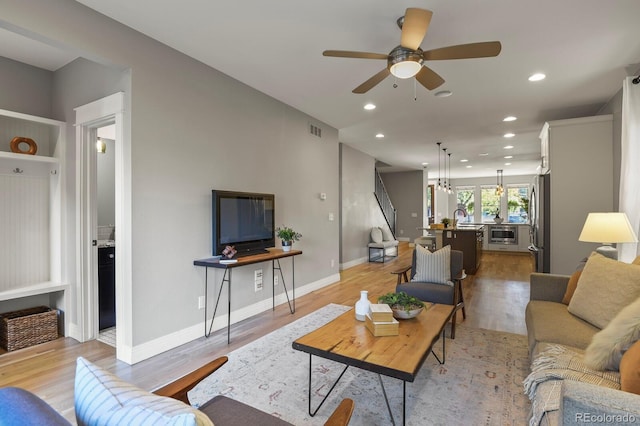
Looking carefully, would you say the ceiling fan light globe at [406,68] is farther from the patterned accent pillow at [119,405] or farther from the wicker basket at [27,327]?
the wicker basket at [27,327]

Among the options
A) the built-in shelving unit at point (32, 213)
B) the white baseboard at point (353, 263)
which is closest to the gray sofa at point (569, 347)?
the built-in shelving unit at point (32, 213)

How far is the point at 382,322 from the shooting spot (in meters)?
2.09

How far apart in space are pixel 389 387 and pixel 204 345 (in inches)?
71.6

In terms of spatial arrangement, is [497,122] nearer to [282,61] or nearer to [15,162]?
[282,61]

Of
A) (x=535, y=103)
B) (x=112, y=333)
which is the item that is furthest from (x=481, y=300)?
(x=112, y=333)

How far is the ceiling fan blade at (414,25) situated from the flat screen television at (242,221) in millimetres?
2254

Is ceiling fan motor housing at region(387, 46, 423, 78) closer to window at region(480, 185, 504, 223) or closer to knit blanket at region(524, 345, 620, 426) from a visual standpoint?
knit blanket at region(524, 345, 620, 426)

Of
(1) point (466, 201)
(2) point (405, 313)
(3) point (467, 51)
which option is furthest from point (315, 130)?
(1) point (466, 201)

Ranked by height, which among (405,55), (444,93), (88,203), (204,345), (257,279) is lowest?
(204,345)

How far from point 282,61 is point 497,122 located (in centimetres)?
410

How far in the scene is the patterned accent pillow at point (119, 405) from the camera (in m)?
0.66

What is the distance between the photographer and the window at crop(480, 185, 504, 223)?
43.0ft

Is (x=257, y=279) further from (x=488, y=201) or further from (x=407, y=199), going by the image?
(x=488, y=201)

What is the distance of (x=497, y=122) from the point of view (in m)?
5.46
